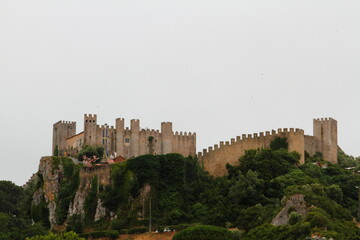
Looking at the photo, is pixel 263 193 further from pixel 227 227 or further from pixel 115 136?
pixel 115 136

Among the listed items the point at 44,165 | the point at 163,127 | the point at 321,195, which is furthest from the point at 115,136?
the point at 321,195

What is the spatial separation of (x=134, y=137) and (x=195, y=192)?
68.2 ft

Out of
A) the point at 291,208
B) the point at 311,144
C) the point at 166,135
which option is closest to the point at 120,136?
the point at 166,135

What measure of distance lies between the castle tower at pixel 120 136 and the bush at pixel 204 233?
28.3 m

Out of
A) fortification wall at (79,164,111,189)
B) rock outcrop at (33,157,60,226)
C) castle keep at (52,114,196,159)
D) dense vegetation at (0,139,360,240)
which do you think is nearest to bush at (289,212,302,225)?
dense vegetation at (0,139,360,240)

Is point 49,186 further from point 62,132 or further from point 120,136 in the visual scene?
point 62,132

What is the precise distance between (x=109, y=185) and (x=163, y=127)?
757 inches

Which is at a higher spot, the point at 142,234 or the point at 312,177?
the point at 312,177

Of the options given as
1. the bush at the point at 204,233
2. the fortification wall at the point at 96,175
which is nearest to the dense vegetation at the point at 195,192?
the fortification wall at the point at 96,175

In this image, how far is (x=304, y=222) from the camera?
45.2 metres

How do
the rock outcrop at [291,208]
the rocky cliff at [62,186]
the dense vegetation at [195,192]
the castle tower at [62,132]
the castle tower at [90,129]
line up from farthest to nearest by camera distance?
the castle tower at [62,132]
the castle tower at [90,129]
the rocky cliff at [62,186]
the dense vegetation at [195,192]
the rock outcrop at [291,208]

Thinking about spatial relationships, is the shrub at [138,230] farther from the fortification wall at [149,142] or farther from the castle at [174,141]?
the fortification wall at [149,142]

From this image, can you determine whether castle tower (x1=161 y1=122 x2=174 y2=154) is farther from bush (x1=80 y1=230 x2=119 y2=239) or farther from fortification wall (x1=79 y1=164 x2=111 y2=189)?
Answer: bush (x1=80 y1=230 x2=119 y2=239)

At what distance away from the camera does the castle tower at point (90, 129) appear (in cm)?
7869
